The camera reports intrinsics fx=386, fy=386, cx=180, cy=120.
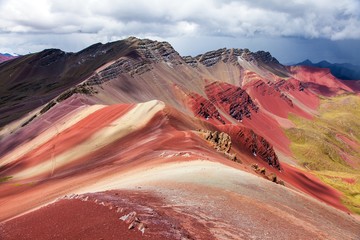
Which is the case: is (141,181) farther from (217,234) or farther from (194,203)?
(217,234)

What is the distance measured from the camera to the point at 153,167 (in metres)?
40.3

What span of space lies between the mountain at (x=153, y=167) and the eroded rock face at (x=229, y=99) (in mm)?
678

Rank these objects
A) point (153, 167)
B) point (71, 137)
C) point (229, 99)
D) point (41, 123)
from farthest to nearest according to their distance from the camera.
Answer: point (229, 99) < point (41, 123) < point (71, 137) < point (153, 167)

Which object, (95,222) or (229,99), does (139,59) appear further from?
(95,222)

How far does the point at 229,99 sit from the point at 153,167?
428 feet

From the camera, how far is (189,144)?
1997 inches

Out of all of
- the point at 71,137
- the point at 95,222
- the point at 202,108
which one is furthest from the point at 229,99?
the point at 95,222

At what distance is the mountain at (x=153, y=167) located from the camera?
69.7 feet

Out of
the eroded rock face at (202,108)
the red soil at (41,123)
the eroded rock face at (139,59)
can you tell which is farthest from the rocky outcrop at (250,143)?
the eroded rock face at (139,59)

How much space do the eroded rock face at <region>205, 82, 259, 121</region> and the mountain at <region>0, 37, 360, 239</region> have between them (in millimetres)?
678

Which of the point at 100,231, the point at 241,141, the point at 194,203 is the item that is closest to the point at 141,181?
the point at 194,203

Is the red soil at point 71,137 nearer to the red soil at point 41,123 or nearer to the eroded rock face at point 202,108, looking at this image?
the red soil at point 41,123

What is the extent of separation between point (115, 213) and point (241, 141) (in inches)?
2547

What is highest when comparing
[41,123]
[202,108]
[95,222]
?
[202,108]
